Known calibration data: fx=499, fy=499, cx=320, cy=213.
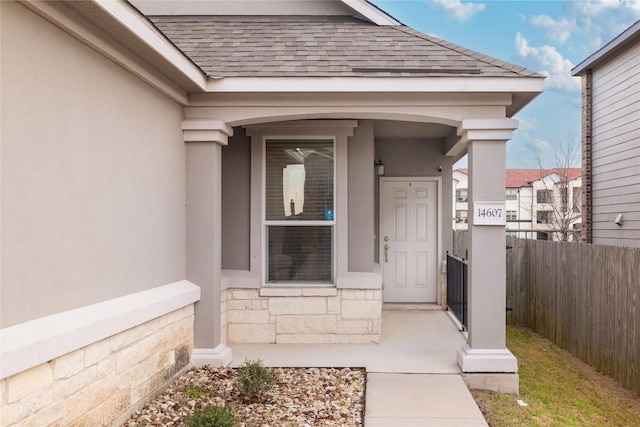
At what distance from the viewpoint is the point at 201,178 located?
5.25 m

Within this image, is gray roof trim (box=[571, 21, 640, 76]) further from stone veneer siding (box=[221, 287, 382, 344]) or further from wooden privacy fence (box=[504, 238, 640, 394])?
stone veneer siding (box=[221, 287, 382, 344])

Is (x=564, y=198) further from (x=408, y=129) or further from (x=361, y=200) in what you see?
(x=361, y=200)

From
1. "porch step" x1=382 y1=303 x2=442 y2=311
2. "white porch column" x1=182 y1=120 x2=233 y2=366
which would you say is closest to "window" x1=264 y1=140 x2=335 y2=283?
"white porch column" x1=182 y1=120 x2=233 y2=366

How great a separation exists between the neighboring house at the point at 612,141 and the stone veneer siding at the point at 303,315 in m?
5.99

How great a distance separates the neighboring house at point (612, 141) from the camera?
9.16m

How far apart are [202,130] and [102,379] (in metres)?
2.67

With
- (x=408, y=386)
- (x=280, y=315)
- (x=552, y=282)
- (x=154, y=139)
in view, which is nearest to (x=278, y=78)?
(x=154, y=139)

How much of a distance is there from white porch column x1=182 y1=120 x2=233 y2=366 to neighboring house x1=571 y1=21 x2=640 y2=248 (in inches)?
306

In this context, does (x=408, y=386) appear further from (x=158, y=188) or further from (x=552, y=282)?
(x=552, y=282)

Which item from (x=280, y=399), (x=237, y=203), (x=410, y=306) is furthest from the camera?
(x=410, y=306)

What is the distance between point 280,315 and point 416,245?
11.6 ft

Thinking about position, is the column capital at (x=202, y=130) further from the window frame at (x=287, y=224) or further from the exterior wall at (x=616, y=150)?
the exterior wall at (x=616, y=150)

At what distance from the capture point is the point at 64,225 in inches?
125

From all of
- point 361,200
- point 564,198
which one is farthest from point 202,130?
point 564,198
